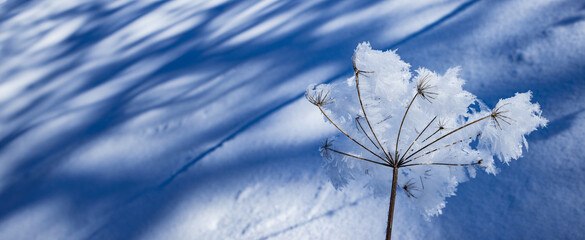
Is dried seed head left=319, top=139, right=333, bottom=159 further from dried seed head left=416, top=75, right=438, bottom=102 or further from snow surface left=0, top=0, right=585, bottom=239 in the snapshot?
snow surface left=0, top=0, right=585, bottom=239

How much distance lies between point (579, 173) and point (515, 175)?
0.11 m

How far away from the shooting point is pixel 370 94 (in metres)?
0.43

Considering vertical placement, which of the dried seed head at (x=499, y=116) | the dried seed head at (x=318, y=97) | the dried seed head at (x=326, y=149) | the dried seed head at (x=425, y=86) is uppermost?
the dried seed head at (x=318, y=97)

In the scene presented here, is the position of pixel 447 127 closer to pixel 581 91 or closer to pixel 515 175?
pixel 515 175

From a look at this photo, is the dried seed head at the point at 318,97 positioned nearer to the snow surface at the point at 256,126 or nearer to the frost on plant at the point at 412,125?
the frost on plant at the point at 412,125

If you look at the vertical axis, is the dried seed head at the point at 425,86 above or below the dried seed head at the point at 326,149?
above

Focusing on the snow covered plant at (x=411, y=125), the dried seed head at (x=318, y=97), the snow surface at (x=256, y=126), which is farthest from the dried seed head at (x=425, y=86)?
the snow surface at (x=256, y=126)

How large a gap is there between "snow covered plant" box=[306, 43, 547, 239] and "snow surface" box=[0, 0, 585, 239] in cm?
32

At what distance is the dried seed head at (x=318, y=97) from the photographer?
1.41 feet

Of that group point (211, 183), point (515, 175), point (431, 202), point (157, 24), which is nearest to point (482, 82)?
point (515, 175)

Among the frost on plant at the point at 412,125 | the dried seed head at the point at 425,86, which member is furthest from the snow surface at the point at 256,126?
the dried seed head at the point at 425,86

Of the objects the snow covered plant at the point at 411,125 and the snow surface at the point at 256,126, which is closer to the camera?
the snow covered plant at the point at 411,125

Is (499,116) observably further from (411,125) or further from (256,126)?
(256,126)

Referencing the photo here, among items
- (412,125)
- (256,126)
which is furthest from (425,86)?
(256,126)
